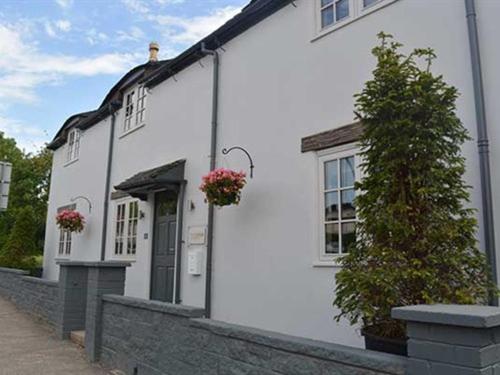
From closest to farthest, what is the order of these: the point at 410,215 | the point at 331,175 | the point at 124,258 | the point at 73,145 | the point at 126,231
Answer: the point at 410,215 < the point at 331,175 < the point at 124,258 < the point at 126,231 < the point at 73,145

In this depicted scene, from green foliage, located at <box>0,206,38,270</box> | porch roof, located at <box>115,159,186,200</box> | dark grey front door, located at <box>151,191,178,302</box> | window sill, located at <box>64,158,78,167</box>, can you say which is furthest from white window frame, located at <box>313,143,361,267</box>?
green foliage, located at <box>0,206,38,270</box>

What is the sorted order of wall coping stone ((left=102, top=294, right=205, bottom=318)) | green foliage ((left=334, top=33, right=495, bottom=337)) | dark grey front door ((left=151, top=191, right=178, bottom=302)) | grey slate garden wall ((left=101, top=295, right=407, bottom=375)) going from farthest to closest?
dark grey front door ((left=151, top=191, right=178, bottom=302)) < wall coping stone ((left=102, top=294, right=205, bottom=318)) < green foliage ((left=334, top=33, right=495, bottom=337)) < grey slate garden wall ((left=101, top=295, right=407, bottom=375))

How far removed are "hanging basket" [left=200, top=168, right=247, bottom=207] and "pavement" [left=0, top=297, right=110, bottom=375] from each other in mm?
2801

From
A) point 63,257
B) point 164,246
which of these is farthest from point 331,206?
point 63,257

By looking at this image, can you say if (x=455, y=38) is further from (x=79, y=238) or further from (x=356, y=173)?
(x=79, y=238)

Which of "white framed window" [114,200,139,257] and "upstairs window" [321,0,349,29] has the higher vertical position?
"upstairs window" [321,0,349,29]

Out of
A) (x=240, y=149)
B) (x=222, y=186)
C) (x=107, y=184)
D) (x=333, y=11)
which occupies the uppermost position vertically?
(x=333, y=11)

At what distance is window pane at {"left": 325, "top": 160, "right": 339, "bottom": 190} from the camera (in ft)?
19.5

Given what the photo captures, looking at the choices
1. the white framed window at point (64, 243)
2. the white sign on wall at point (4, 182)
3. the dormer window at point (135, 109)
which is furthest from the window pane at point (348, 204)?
the white framed window at point (64, 243)

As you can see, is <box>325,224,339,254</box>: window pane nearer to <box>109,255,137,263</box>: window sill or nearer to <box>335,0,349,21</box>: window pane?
<box>335,0,349,21</box>: window pane

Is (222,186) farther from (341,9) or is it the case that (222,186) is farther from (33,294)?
Answer: (33,294)

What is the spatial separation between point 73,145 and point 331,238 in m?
12.0

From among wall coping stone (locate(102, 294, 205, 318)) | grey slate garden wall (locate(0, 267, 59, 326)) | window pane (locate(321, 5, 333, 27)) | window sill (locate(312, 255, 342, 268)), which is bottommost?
grey slate garden wall (locate(0, 267, 59, 326))

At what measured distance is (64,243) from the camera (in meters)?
14.5
